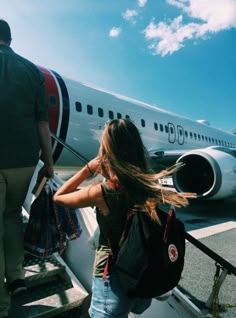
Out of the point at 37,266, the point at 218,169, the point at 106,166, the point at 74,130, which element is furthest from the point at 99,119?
the point at 106,166

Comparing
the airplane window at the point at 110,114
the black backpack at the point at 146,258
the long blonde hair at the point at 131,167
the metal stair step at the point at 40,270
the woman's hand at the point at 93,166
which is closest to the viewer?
the black backpack at the point at 146,258

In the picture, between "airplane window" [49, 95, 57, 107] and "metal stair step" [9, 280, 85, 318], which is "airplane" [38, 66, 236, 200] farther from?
"metal stair step" [9, 280, 85, 318]

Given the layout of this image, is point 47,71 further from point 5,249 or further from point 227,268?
point 227,268

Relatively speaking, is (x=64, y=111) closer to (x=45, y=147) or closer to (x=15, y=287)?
(x=45, y=147)

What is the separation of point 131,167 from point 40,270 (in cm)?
120

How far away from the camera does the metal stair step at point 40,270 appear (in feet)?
6.75

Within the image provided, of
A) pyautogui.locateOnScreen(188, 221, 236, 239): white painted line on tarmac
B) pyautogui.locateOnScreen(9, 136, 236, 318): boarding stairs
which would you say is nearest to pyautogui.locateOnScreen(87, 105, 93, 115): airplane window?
pyautogui.locateOnScreen(188, 221, 236, 239): white painted line on tarmac

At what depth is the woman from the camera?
136 cm

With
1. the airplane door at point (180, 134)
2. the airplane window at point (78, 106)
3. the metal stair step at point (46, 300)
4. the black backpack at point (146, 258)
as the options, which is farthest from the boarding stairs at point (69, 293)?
the airplane door at point (180, 134)

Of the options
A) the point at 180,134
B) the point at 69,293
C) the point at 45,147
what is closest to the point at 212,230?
the point at 69,293

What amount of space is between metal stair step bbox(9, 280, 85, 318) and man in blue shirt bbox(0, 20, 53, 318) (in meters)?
0.16

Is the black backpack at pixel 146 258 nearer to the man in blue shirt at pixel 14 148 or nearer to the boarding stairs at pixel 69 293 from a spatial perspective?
the boarding stairs at pixel 69 293

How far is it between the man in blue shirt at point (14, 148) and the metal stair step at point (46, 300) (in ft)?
0.53

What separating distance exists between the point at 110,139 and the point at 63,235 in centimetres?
83
